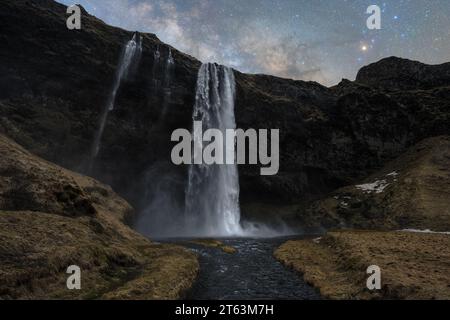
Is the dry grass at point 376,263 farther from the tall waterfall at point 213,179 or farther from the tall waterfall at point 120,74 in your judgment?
the tall waterfall at point 120,74

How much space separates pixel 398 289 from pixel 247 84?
70633 millimetres

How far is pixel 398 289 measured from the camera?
21.6 metres

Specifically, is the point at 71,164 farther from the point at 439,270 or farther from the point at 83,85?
the point at 439,270

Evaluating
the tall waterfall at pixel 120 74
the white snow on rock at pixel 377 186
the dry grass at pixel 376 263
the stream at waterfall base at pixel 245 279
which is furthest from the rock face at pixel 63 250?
the white snow on rock at pixel 377 186

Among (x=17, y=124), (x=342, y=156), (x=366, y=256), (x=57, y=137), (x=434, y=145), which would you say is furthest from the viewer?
(x=342, y=156)

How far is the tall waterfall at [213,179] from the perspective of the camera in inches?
2913

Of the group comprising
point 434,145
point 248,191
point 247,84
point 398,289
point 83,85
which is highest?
point 247,84

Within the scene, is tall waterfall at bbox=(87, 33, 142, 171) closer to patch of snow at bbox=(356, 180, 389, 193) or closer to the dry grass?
the dry grass

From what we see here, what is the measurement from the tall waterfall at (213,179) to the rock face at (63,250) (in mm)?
33455

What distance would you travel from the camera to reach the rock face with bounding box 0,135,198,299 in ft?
67.2

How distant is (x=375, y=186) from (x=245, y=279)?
58307mm

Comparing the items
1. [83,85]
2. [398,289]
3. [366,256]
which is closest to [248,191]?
[83,85]

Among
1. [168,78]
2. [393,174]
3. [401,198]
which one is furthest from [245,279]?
[393,174]

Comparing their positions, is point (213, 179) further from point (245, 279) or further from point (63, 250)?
point (63, 250)
